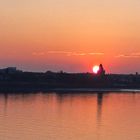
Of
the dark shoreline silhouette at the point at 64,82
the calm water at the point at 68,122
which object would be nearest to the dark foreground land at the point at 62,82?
the dark shoreline silhouette at the point at 64,82

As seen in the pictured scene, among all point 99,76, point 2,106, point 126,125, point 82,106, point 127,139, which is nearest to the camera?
point 127,139

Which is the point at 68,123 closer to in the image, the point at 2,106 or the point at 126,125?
the point at 126,125

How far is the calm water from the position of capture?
4312 centimetres

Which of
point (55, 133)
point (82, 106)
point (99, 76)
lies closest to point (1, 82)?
point (99, 76)

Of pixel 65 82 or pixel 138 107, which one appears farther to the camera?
pixel 65 82

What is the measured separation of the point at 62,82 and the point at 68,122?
93963mm

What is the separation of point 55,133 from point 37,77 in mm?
104276

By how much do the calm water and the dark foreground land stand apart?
42.2 metres

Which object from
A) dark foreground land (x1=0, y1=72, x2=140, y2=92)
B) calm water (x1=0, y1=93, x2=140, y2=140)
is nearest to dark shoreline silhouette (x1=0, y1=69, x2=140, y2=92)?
dark foreground land (x1=0, y1=72, x2=140, y2=92)

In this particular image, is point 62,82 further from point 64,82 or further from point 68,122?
point 68,122

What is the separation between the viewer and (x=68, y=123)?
5125cm

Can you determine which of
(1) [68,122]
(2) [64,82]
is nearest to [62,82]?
(2) [64,82]

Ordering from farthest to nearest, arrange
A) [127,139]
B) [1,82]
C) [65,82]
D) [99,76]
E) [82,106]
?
[99,76] < [65,82] < [1,82] < [82,106] < [127,139]

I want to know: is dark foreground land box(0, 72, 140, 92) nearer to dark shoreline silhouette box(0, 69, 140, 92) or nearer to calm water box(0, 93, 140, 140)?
dark shoreline silhouette box(0, 69, 140, 92)
